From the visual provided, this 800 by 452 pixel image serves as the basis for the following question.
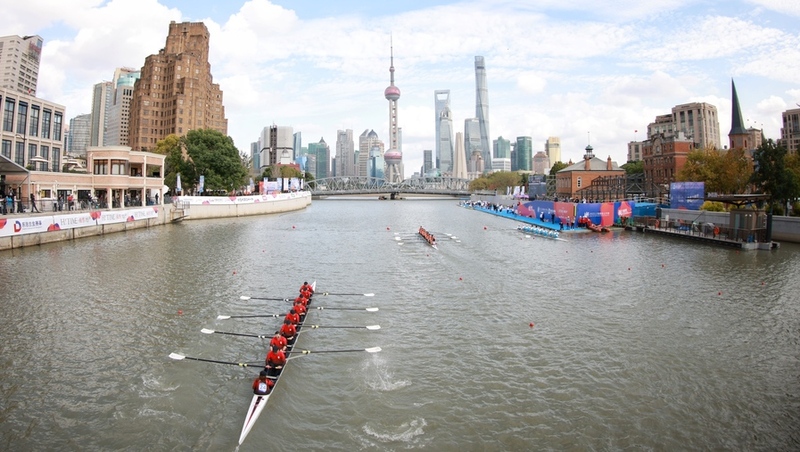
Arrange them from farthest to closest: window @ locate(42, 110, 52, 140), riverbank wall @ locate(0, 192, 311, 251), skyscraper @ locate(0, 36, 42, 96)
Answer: skyscraper @ locate(0, 36, 42, 96), window @ locate(42, 110, 52, 140), riverbank wall @ locate(0, 192, 311, 251)

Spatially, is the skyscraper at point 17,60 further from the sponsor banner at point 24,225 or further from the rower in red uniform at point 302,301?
Result: the rower in red uniform at point 302,301

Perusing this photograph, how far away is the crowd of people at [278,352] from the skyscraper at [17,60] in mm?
207558

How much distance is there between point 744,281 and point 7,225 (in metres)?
52.3

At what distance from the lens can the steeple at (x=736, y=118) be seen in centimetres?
10150

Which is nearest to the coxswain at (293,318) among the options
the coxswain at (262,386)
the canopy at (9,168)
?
the coxswain at (262,386)

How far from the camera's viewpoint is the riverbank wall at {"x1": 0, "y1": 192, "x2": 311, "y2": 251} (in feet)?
127

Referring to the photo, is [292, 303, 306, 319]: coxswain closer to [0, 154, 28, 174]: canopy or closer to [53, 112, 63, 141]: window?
[0, 154, 28, 174]: canopy

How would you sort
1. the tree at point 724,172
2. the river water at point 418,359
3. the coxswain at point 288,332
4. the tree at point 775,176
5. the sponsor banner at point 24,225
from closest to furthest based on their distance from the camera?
the river water at point 418,359, the coxswain at point 288,332, the sponsor banner at point 24,225, the tree at point 775,176, the tree at point 724,172

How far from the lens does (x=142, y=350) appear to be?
1736cm

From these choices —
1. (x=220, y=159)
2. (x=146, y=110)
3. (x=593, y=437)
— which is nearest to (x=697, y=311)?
(x=593, y=437)

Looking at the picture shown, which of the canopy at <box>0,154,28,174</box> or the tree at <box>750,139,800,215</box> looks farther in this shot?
the tree at <box>750,139,800,215</box>

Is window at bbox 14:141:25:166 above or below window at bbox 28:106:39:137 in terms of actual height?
below

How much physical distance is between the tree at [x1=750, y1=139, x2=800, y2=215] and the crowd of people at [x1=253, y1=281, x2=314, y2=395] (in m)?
51.4

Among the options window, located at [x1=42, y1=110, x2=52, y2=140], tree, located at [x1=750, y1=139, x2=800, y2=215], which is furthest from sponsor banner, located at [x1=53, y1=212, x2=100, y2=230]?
tree, located at [x1=750, y1=139, x2=800, y2=215]
